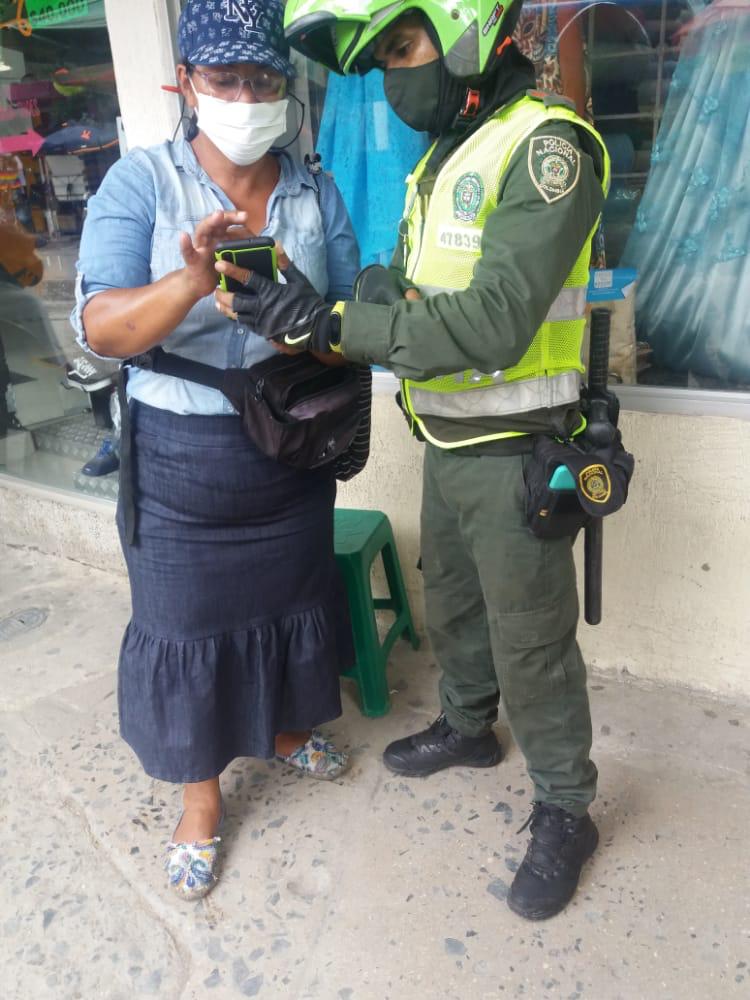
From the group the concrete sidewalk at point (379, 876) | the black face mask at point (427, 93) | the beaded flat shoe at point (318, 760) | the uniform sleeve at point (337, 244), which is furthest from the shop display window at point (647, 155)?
the beaded flat shoe at point (318, 760)

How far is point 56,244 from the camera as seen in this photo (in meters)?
3.72

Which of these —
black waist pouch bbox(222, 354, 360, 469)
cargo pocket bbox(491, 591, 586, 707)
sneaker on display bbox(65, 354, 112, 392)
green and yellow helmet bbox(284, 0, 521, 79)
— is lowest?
cargo pocket bbox(491, 591, 586, 707)

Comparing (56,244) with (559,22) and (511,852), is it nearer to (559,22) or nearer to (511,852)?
(559,22)

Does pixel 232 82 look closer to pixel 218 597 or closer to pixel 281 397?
pixel 281 397

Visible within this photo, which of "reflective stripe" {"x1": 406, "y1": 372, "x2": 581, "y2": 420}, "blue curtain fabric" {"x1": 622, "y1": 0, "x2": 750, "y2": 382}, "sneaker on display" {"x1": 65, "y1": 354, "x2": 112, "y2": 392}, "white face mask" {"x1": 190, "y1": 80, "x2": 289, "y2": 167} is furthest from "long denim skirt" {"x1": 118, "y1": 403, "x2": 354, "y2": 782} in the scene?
"sneaker on display" {"x1": 65, "y1": 354, "x2": 112, "y2": 392}

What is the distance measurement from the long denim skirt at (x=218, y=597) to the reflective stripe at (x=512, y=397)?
1.48 feet

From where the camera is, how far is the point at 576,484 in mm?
1615

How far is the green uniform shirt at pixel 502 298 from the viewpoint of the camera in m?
1.45

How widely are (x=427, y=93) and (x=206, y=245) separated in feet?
1.70

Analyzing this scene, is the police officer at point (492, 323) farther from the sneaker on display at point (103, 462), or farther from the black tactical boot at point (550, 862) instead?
the sneaker on display at point (103, 462)

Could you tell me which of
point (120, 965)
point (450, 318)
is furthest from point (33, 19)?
point (120, 965)

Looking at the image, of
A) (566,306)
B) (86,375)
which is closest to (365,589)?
(566,306)

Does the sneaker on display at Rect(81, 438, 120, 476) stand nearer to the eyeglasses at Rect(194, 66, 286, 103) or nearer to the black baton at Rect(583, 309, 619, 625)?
the eyeglasses at Rect(194, 66, 286, 103)

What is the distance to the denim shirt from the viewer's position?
166 centimetres
